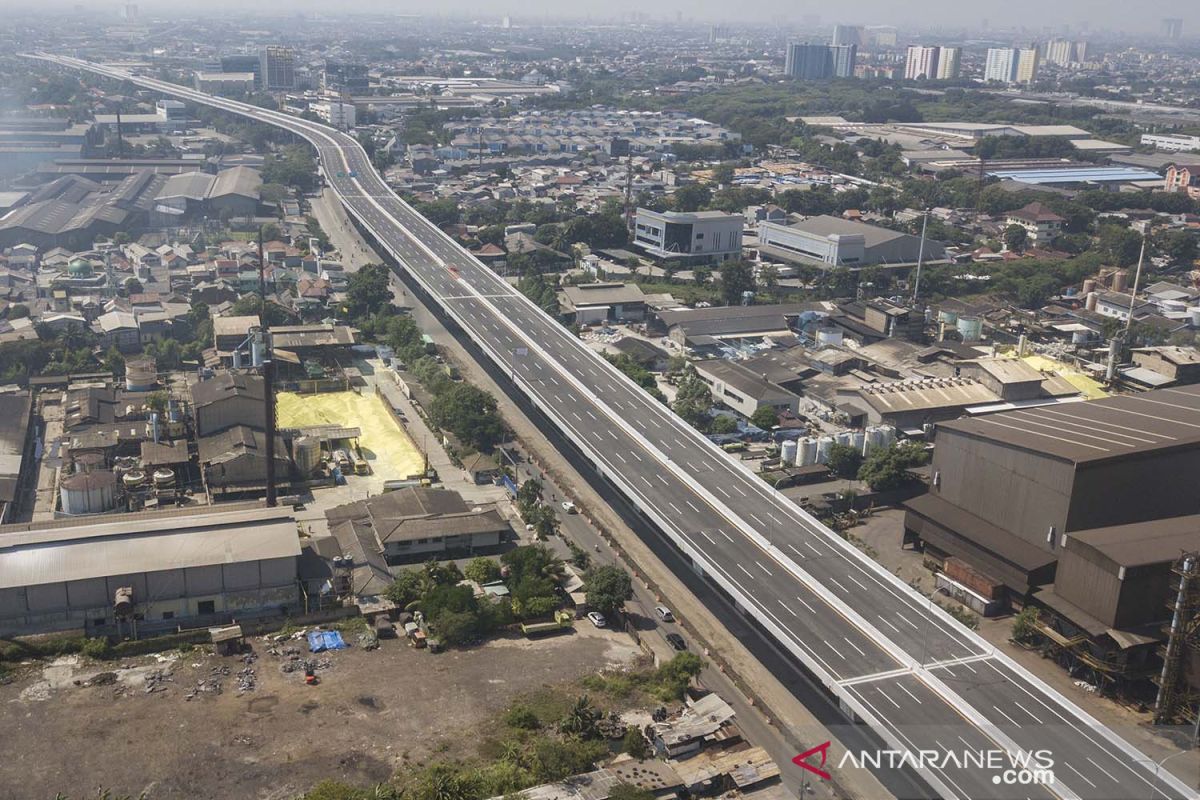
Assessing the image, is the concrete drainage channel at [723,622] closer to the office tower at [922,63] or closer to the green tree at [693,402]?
the green tree at [693,402]

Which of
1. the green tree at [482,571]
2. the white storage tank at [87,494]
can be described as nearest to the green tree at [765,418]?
the green tree at [482,571]

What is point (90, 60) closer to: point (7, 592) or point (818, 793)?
point (7, 592)

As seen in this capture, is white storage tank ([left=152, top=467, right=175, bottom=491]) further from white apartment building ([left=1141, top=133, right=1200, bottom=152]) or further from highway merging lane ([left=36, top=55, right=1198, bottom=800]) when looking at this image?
white apartment building ([left=1141, top=133, right=1200, bottom=152])

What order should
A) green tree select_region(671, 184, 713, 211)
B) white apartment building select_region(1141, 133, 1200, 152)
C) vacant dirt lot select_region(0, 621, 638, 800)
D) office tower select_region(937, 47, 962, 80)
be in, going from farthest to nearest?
office tower select_region(937, 47, 962, 80) < white apartment building select_region(1141, 133, 1200, 152) < green tree select_region(671, 184, 713, 211) < vacant dirt lot select_region(0, 621, 638, 800)

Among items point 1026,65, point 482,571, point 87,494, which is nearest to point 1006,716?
point 482,571

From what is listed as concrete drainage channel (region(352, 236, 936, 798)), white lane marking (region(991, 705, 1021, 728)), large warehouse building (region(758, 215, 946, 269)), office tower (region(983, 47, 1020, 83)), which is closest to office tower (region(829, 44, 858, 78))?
office tower (region(983, 47, 1020, 83))

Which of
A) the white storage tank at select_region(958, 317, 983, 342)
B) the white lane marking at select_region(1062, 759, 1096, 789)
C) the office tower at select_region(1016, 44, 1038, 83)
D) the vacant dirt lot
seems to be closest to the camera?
the white lane marking at select_region(1062, 759, 1096, 789)
